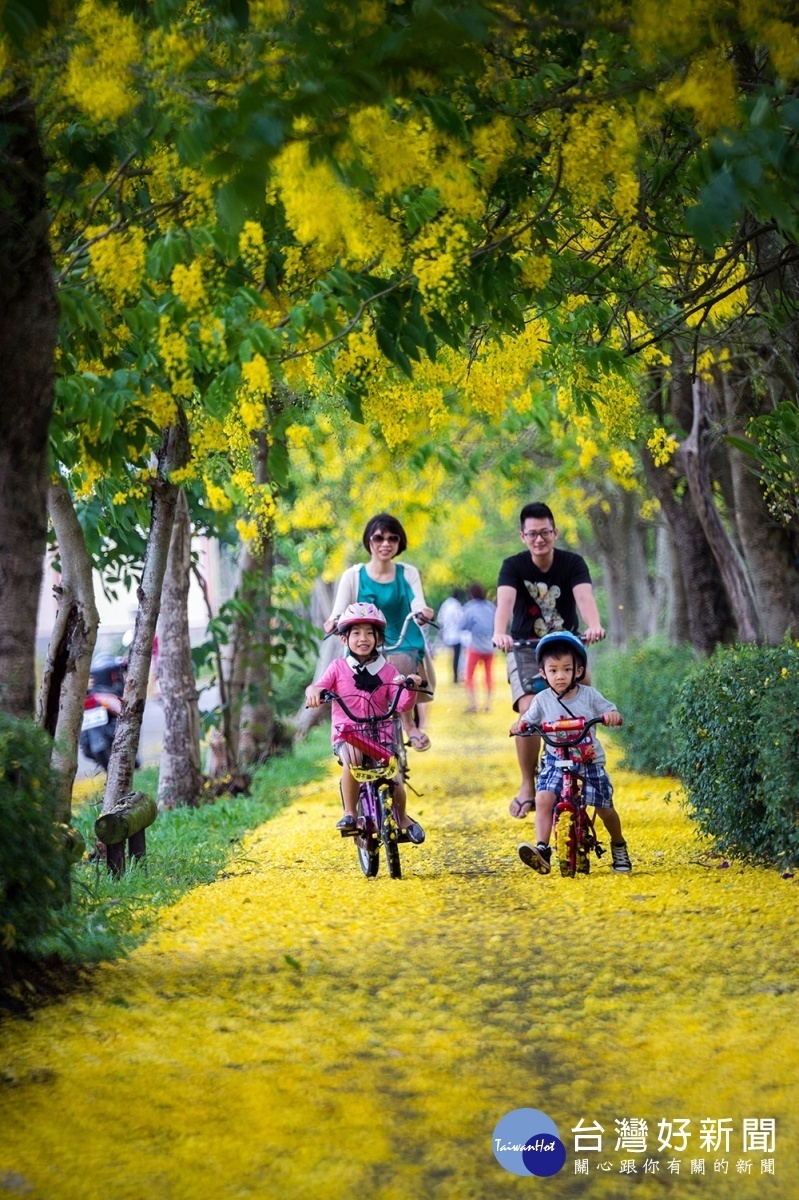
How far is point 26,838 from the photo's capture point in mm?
4762

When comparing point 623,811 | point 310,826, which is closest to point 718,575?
point 623,811

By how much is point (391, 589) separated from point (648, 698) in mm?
4288

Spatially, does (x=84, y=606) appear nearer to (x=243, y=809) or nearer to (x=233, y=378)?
(x=233, y=378)

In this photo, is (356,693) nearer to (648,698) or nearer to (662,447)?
(662,447)

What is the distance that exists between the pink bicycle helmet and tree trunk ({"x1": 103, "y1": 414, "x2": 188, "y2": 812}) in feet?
3.34

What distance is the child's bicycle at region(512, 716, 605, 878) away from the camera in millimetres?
7324

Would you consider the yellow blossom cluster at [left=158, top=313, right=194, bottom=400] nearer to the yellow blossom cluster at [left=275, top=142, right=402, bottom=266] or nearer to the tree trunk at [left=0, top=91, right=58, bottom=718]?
the tree trunk at [left=0, top=91, right=58, bottom=718]

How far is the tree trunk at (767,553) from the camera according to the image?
35.1ft


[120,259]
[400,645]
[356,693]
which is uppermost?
[120,259]

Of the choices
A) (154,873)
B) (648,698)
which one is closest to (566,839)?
(154,873)

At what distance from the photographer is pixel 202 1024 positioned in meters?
4.75

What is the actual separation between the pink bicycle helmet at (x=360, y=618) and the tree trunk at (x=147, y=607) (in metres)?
1.02

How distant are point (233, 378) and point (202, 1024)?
2304 millimetres

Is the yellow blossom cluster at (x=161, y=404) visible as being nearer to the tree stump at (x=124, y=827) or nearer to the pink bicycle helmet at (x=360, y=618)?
the pink bicycle helmet at (x=360, y=618)
